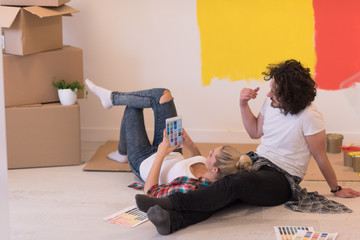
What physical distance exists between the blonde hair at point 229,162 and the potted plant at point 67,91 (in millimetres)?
1182

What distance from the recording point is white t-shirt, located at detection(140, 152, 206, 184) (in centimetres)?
257

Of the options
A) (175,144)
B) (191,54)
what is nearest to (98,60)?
(191,54)

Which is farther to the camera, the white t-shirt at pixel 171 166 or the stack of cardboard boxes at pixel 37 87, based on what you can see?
the stack of cardboard boxes at pixel 37 87

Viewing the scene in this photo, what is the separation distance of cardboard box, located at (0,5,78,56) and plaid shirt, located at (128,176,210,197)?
1.19m

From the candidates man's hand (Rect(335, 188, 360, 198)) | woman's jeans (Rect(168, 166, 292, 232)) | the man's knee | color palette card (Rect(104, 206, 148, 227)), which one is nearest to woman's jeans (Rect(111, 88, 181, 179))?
the man's knee

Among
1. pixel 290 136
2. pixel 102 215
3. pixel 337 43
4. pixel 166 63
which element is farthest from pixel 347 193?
pixel 166 63

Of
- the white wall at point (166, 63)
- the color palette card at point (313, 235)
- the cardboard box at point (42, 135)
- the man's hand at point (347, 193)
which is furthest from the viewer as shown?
the white wall at point (166, 63)

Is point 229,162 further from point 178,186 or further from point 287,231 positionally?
point 287,231

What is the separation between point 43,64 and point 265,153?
1469 millimetres

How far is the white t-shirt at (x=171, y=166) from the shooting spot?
257cm

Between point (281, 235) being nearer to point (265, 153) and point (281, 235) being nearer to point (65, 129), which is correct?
point (265, 153)

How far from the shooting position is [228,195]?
2363 millimetres

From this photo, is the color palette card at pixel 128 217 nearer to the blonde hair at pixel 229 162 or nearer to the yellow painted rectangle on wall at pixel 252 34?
the blonde hair at pixel 229 162

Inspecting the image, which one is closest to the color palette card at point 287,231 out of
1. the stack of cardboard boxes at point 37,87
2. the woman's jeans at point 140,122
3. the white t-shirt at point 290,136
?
the white t-shirt at point 290,136
